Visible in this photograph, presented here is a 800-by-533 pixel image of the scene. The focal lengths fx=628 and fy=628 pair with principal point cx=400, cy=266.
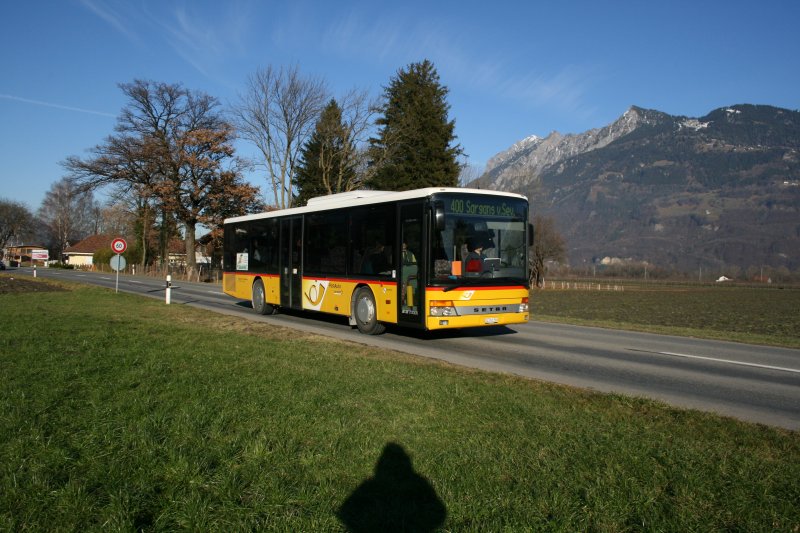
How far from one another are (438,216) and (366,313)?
11.6ft

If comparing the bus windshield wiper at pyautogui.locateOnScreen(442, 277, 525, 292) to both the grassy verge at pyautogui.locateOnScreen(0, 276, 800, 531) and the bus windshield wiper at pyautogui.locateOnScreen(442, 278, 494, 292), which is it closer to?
the bus windshield wiper at pyautogui.locateOnScreen(442, 278, 494, 292)

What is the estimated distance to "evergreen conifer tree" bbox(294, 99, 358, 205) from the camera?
44.4m

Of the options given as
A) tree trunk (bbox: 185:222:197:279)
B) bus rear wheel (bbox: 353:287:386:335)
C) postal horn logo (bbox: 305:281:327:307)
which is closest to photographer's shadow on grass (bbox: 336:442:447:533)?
bus rear wheel (bbox: 353:287:386:335)

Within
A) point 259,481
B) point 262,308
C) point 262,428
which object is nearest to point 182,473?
point 259,481

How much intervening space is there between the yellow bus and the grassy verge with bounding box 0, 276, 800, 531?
4.35 m

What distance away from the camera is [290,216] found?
59.9ft

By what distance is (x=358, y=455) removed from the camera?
193 inches

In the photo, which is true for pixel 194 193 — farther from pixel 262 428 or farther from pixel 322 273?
pixel 262 428

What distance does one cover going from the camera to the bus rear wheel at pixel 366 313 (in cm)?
1448

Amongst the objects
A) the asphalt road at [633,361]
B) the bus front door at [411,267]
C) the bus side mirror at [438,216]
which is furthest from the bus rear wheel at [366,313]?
the bus side mirror at [438,216]

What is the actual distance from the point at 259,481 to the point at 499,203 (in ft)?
32.7

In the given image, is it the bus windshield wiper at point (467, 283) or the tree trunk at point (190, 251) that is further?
the tree trunk at point (190, 251)

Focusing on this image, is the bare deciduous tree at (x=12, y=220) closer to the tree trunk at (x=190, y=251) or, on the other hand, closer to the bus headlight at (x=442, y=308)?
the tree trunk at (x=190, y=251)

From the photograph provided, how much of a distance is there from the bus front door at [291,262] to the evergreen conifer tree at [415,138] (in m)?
27.4
